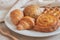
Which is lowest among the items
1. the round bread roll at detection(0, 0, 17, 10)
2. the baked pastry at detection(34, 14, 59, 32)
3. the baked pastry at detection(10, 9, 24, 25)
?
the baked pastry at detection(34, 14, 59, 32)

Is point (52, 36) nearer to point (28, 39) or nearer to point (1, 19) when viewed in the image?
point (28, 39)

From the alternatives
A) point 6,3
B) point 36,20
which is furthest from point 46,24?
point 6,3

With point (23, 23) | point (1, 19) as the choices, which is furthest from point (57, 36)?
point (1, 19)

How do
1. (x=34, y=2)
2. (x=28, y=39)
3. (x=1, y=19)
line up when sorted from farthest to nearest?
(x=34, y=2) → (x=1, y=19) → (x=28, y=39)

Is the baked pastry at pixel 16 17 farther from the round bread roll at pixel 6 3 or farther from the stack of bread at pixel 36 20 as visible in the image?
A: the round bread roll at pixel 6 3

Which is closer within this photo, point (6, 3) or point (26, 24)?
point (26, 24)

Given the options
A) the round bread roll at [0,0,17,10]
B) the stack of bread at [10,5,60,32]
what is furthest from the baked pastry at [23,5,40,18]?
the round bread roll at [0,0,17,10]

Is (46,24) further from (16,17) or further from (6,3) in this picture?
(6,3)

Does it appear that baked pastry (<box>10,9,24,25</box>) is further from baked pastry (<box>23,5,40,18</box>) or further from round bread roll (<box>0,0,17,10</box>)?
round bread roll (<box>0,0,17,10</box>)
